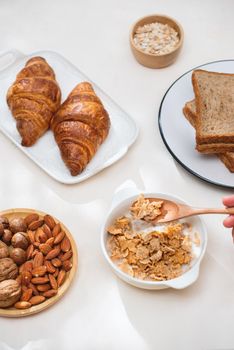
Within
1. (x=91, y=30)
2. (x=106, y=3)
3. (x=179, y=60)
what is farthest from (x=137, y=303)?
(x=106, y=3)

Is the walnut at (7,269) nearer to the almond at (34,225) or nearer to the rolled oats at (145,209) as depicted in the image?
the almond at (34,225)

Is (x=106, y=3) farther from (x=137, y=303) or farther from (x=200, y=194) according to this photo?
(x=137, y=303)

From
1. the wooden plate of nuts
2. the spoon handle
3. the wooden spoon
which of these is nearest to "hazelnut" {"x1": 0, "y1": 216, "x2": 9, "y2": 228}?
the wooden plate of nuts

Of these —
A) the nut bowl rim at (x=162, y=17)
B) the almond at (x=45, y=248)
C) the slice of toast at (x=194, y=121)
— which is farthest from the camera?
the nut bowl rim at (x=162, y=17)

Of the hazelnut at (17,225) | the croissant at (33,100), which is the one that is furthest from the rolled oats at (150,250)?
the croissant at (33,100)

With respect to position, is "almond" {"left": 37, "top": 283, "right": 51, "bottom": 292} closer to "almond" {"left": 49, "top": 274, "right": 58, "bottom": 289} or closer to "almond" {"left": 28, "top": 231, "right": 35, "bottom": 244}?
"almond" {"left": 49, "top": 274, "right": 58, "bottom": 289}
